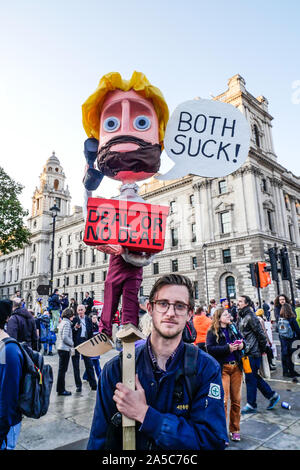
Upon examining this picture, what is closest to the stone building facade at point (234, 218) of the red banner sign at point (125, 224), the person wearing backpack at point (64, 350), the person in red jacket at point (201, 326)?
the person in red jacket at point (201, 326)

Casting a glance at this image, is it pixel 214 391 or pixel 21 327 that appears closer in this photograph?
pixel 214 391

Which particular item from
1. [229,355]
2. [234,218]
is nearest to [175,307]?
[229,355]

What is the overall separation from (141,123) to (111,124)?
11.3 inches

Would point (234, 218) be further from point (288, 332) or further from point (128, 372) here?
point (128, 372)

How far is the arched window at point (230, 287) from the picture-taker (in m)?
29.8

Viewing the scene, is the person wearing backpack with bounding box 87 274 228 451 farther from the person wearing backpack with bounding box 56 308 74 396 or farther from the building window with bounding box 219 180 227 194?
the building window with bounding box 219 180 227 194

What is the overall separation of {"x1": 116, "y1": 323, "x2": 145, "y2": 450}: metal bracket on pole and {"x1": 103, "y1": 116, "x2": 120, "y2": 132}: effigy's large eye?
1970 mm

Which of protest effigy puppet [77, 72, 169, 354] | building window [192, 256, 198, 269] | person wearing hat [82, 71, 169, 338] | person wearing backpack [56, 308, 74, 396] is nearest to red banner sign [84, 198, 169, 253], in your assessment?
protest effigy puppet [77, 72, 169, 354]

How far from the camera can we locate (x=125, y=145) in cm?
273

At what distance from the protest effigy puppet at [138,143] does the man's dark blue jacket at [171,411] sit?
0.83 m

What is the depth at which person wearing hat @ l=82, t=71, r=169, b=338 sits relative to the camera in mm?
2646

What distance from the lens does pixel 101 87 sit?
2.82 metres

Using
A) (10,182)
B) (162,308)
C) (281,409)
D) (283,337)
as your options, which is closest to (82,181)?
(162,308)
